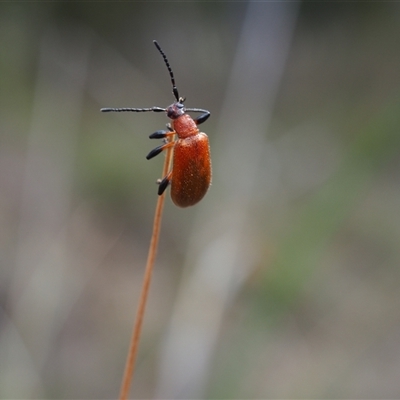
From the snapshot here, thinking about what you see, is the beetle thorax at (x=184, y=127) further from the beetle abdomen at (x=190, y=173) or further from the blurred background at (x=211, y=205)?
the blurred background at (x=211, y=205)

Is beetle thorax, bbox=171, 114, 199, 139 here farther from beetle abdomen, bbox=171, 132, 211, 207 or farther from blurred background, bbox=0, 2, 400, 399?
blurred background, bbox=0, 2, 400, 399

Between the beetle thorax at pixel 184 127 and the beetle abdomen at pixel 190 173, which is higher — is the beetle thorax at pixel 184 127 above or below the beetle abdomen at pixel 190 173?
above

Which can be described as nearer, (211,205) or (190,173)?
(190,173)

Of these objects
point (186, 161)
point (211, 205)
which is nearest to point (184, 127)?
point (186, 161)

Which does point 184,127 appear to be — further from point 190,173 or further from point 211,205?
point 211,205

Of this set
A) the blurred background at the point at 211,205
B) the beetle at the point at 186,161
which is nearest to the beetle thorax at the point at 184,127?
the beetle at the point at 186,161

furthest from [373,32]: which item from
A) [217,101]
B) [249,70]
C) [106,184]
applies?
[106,184]

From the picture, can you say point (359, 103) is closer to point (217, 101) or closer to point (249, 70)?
point (249, 70)

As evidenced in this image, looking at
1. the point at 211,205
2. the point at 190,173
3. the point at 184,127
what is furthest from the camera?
the point at 211,205

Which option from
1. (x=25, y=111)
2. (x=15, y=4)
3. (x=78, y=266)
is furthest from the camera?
(x=15, y=4)
